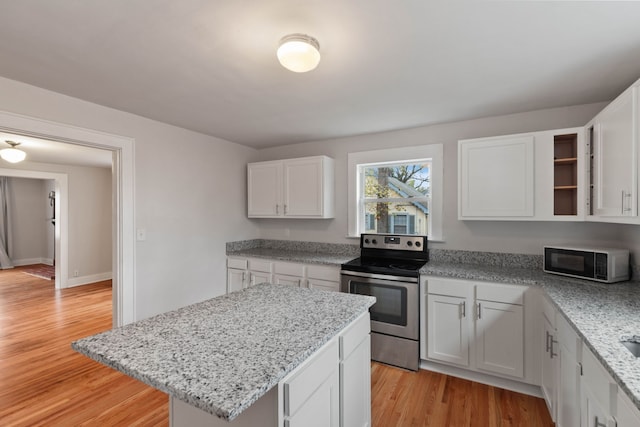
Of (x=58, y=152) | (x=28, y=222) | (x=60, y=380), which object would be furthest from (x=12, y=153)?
(x=28, y=222)

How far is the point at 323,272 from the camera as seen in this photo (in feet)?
10.1

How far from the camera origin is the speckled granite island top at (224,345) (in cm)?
87

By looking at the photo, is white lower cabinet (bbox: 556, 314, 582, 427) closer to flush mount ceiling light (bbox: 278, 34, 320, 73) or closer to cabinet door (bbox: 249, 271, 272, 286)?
flush mount ceiling light (bbox: 278, 34, 320, 73)

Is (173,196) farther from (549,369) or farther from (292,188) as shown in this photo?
(549,369)

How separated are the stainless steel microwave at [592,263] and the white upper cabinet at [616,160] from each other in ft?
0.85

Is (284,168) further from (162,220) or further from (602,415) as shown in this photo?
(602,415)

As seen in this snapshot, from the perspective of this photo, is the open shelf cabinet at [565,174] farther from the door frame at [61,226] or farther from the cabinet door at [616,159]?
the door frame at [61,226]

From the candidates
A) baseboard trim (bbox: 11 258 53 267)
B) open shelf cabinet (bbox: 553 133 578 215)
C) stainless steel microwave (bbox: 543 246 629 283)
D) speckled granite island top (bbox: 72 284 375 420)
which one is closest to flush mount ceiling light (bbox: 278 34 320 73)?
speckled granite island top (bbox: 72 284 375 420)

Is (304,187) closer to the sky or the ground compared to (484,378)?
closer to the sky

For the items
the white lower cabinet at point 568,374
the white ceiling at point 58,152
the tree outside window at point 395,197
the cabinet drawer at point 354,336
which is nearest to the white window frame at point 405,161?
the tree outside window at point 395,197

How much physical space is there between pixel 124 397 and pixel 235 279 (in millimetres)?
1637

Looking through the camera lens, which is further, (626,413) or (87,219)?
(87,219)

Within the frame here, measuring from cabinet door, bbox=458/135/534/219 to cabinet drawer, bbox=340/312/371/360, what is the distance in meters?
1.56

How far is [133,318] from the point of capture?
9.02 feet
